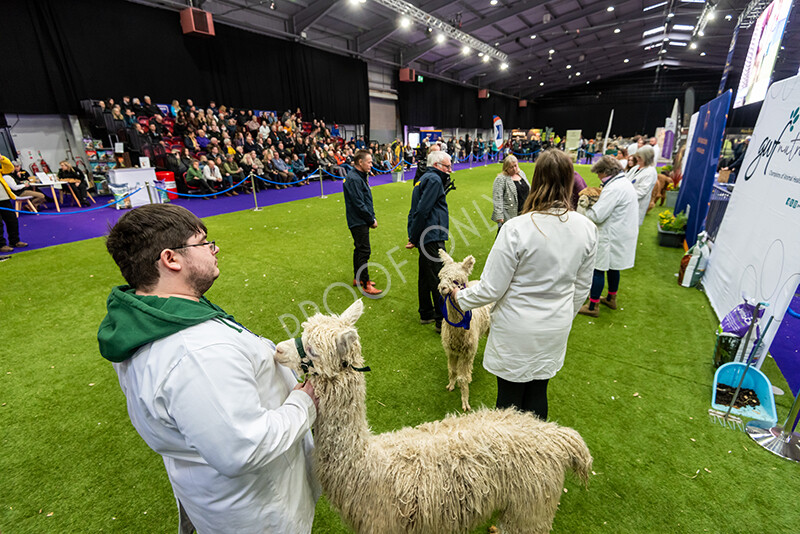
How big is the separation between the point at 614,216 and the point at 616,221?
6cm

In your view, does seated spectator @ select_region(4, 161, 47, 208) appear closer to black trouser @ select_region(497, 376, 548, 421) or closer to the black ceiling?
the black ceiling

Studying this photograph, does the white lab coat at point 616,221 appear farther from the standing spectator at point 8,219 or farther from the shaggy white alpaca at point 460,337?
the standing spectator at point 8,219

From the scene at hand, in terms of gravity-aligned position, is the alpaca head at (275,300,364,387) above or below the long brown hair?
below

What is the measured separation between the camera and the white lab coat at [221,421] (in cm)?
84

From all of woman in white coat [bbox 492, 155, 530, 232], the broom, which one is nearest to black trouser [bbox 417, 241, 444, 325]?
woman in white coat [bbox 492, 155, 530, 232]

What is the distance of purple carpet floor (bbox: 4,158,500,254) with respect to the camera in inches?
265

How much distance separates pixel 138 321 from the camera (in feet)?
2.83

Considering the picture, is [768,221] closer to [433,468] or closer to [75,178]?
[433,468]

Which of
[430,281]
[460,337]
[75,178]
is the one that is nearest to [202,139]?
[75,178]

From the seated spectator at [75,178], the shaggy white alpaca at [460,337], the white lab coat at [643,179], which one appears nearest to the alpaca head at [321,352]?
the shaggy white alpaca at [460,337]

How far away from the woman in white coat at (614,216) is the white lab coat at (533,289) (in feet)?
7.12

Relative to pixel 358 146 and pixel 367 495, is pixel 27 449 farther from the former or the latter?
pixel 358 146

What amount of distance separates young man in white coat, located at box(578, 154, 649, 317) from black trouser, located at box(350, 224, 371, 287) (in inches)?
103

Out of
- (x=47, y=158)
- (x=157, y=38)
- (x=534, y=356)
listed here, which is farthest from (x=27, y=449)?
(x=157, y=38)
